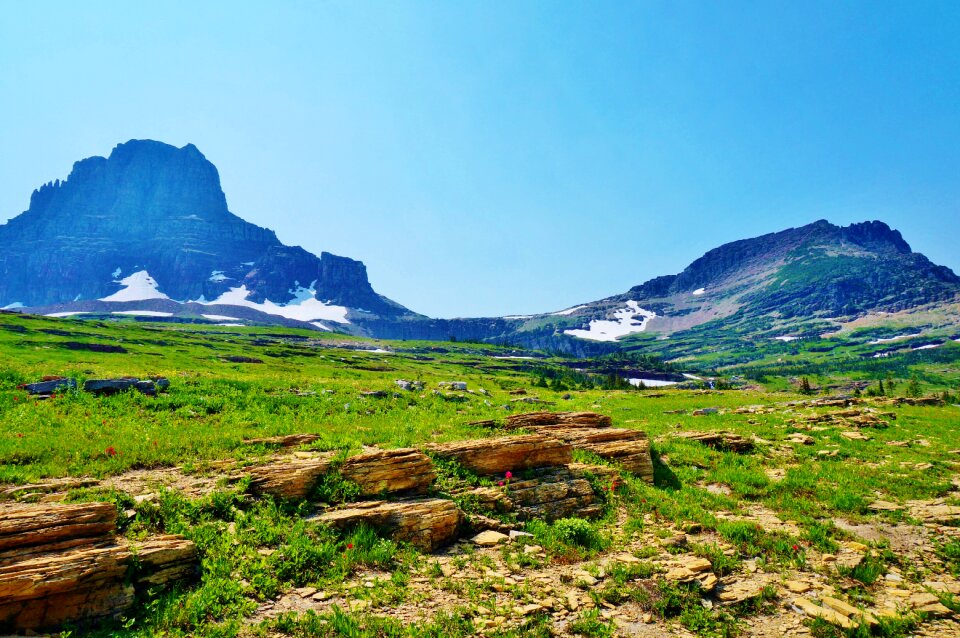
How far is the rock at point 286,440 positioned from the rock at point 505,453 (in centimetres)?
574

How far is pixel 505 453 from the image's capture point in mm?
16875

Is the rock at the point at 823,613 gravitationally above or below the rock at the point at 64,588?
below

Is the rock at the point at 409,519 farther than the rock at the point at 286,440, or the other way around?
the rock at the point at 286,440

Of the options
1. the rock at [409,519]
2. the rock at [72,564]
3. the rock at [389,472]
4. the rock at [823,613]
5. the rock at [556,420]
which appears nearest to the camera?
the rock at [72,564]

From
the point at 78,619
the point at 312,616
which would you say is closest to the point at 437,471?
the point at 312,616

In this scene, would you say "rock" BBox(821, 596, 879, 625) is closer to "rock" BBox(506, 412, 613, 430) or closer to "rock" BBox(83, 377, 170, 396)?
"rock" BBox(506, 412, 613, 430)

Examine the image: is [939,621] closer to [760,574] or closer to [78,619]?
[760,574]

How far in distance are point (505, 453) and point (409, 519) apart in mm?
5222

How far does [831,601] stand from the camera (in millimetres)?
10172

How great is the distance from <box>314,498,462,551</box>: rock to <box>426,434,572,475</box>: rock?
293 cm

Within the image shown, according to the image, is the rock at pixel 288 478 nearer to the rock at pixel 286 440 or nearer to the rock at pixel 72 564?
the rock at pixel 72 564

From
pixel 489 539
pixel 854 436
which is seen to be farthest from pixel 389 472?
pixel 854 436

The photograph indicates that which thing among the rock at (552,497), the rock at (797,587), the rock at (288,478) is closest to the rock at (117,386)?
the rock at (288,478)

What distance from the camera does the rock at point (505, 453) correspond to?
53.7ft
